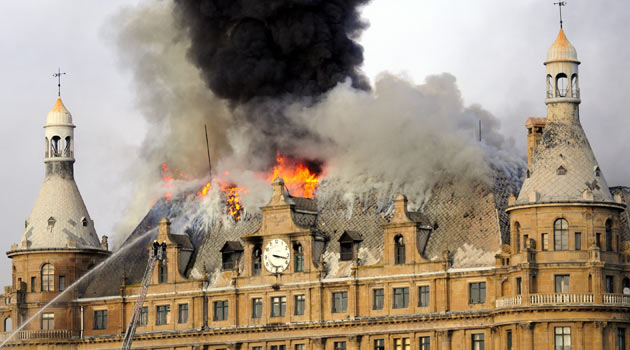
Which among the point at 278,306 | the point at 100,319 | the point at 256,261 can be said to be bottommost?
the point at 278,306

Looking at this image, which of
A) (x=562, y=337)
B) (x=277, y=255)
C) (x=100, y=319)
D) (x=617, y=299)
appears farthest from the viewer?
(x=100, y=319)

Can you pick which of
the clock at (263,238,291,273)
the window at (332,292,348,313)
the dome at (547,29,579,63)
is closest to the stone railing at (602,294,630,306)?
the dome at (547,29,579,63)

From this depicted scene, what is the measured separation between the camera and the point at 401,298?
180000 millimetres

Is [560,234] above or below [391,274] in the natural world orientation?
above

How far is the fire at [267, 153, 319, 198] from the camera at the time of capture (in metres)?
192

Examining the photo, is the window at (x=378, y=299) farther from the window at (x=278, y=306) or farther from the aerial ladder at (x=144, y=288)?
the aerial ladder at (x=144, y=288)

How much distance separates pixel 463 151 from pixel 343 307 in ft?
51.9

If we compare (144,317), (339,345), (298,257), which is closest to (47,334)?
(144,317)

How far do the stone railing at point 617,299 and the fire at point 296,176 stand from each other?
1245 inches

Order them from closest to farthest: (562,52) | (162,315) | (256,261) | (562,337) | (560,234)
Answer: (562,337) < (560,234) < (562,52) < (256,261) < (162,315)

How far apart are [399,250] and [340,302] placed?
279 inches

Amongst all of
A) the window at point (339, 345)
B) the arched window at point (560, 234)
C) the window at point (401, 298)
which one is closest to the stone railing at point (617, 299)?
the arched window at point (560, 234)

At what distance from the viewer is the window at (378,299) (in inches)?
7141

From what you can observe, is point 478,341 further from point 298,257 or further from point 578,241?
point 298,257
